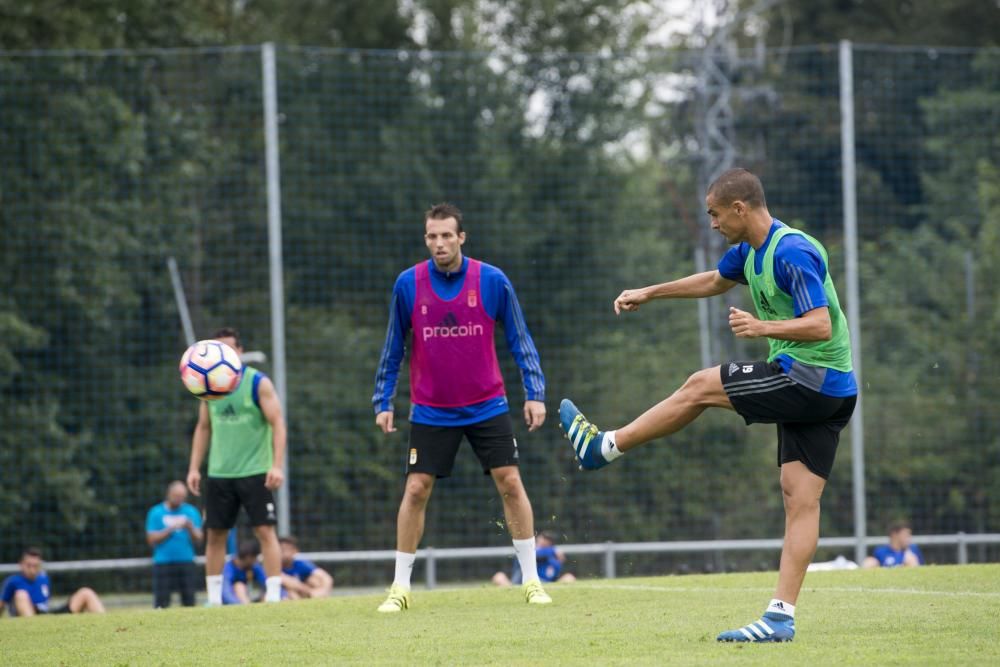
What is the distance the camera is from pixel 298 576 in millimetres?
15359

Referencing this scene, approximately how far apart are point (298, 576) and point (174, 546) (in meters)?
1.61

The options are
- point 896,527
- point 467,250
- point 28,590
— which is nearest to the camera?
point 28,590

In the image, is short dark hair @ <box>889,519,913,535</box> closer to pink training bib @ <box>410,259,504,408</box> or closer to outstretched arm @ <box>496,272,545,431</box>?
outstretched arm @ <box>496,272,545,431</box>

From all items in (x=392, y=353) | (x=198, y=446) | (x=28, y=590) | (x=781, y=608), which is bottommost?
(x=28, y=590)

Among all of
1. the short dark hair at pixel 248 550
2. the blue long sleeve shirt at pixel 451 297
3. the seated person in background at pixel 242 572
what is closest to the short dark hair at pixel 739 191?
the blue long sleeve shirt at pixel 451 297

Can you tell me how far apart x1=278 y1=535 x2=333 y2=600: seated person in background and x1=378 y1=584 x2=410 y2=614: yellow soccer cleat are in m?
5.83

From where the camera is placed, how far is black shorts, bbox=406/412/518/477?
9148 mm

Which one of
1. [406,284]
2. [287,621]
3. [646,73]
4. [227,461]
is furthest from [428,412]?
[646,73]

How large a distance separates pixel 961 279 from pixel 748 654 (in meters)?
14.2

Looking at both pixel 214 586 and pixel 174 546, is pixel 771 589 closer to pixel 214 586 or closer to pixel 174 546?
pixel 214 586

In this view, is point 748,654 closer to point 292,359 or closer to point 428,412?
point 428,412

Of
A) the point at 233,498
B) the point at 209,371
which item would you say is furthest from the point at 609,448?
the point at 233,498

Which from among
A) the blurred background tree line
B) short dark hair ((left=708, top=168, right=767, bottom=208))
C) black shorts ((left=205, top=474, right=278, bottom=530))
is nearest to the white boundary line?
black shorts ((left=205, top=474, right=278, bottom=530))

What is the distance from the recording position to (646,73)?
757 inches
